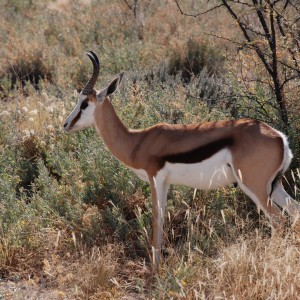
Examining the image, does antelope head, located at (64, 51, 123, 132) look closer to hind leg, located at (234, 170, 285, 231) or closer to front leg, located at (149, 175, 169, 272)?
front leg, located at (149, 175, 169, 272)

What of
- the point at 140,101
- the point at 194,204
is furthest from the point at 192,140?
the point at 140,101

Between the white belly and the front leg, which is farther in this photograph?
the front leg

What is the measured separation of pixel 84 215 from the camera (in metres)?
5.99

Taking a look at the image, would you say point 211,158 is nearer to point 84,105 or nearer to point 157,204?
point 157,204

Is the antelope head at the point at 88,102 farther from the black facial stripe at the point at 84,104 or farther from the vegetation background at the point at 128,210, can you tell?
the vegetation background at the point at 128,210

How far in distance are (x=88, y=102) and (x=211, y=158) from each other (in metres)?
1.37

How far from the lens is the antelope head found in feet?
19.4

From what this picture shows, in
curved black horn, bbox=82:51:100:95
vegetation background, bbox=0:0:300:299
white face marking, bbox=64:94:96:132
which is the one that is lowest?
vegetation background, bbox=0:0:300:299

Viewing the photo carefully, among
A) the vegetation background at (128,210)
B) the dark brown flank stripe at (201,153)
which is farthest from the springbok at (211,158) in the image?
the vegetation background at (128,210)

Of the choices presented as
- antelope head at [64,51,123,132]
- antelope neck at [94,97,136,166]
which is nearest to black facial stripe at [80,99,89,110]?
antelope head at [64,51,123,132]

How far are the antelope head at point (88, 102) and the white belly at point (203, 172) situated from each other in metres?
0.96

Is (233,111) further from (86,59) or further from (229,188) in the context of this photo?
(86,59)

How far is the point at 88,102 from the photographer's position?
5961 mm

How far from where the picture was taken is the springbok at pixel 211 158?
5199mm
